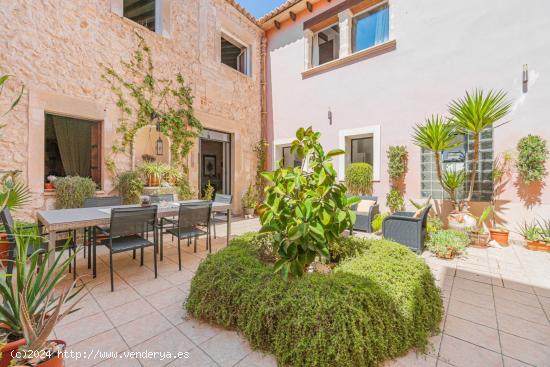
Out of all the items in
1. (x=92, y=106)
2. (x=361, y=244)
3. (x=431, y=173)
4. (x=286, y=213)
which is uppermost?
(x=92, y=106)

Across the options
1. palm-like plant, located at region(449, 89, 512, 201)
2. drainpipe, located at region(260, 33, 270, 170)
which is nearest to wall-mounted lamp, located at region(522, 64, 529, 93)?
palm-like plant, located at region(449, 89, 512, 201)

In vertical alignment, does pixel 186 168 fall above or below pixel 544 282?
above

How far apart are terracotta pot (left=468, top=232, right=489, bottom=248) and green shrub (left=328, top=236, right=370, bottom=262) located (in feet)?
10.4

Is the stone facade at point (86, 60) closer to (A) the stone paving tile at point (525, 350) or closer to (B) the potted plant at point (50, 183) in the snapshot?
(B) the potted plant at point (50, 183)

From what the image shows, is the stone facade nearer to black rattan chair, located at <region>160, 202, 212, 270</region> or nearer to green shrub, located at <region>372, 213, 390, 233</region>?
black rattan chair, located at <region>160, 202, 212, 270</region>

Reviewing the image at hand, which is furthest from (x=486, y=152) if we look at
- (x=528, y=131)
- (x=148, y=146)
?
(x=148, y=146)

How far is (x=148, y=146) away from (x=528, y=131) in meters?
7.22

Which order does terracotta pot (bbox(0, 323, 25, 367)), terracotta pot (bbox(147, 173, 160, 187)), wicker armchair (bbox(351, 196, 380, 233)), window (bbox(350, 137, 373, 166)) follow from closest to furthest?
terracotta pot (bbox(0, 323, 25, 367)) < terracotta pot (bbox(147, 173, 160, 187)) < wicker armchair (bbox(351, 196, 380, 233)) < window (bbox(350, 137, 373, 166))

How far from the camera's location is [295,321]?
1572mm

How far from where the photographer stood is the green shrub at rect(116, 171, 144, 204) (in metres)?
4.73

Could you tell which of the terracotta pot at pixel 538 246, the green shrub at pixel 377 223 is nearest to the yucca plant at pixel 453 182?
the terracotta pot at pixel 538 246

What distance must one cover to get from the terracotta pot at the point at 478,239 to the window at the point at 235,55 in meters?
7.12

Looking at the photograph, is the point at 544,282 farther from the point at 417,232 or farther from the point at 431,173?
the point at 431,173

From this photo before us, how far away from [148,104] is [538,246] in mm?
7507
